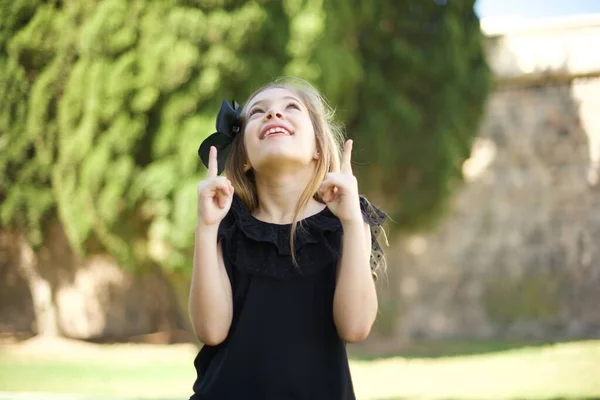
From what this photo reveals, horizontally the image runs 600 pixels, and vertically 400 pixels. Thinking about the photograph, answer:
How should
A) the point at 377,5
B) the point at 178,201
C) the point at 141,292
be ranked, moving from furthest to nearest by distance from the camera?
1. the point at 141,292
2. the point at 377,5
3. the point at 178,201

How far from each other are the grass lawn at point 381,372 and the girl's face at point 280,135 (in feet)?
12.7

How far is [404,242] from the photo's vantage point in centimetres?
998

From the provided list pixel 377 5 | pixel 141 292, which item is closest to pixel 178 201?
pixel 377 5

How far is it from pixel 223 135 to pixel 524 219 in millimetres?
8815

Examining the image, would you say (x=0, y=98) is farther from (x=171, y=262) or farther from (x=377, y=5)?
(x=377, y=5)

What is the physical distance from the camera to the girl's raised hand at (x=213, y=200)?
1.49m

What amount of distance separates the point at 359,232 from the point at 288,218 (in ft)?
0.74

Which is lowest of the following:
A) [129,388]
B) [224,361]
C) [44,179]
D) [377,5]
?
[129,388]

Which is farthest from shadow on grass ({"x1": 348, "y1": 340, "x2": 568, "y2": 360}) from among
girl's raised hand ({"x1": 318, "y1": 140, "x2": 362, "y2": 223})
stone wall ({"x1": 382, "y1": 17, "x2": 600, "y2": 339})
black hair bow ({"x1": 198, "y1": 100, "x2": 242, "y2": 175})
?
girl's raised hand ({"x1": 318, "y1": 140, "x2": 362, "y2": 223})

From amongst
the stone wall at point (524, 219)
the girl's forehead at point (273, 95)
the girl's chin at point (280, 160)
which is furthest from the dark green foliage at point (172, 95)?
the girl's chin at point (280, 160)

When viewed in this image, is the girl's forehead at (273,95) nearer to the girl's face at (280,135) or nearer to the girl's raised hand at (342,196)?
the girl's face at (280,135)

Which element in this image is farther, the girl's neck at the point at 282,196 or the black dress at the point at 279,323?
the girl's neck at the point at 282,196

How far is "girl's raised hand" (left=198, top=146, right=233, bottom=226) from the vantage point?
1486mm

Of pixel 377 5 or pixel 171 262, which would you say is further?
pixel 377 5
